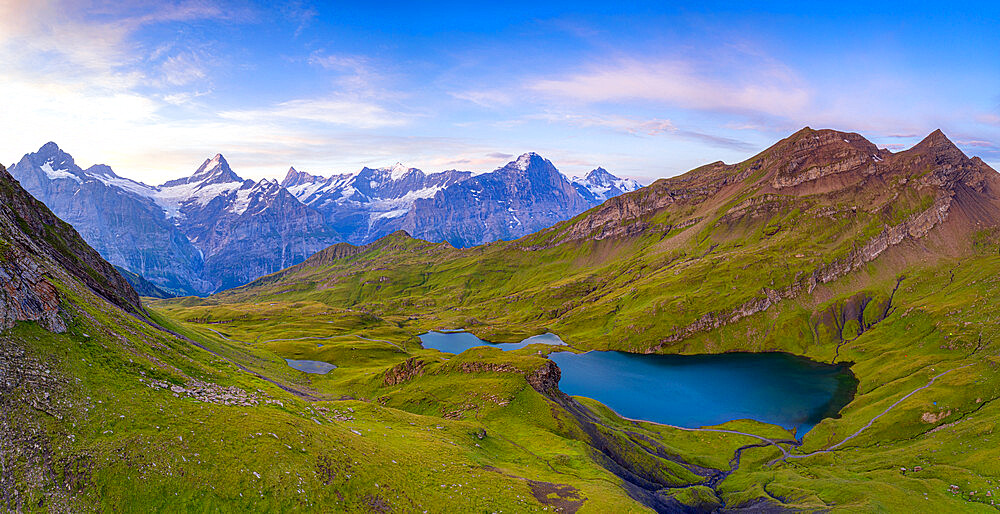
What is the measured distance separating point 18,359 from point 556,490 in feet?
160

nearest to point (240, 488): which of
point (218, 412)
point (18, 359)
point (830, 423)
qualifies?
point (218, 412)

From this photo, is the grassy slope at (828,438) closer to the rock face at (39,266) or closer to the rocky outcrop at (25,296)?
the rock face at (39,266)

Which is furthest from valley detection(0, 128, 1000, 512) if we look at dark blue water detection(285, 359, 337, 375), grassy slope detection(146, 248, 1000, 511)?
dark blue water detection(285, 359, 337, 375)

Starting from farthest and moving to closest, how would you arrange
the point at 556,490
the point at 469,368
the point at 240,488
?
the point at 469,368 < the point at 556,490 < the point at 240,488

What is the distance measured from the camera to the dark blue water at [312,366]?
130875 millimetres

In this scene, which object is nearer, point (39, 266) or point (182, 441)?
point (182, 441)

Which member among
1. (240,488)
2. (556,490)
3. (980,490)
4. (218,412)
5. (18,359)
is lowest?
(980,490)

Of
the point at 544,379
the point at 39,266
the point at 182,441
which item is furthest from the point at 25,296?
the point at 544,379

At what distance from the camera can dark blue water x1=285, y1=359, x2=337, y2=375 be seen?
131 m

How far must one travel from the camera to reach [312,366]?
445 feet

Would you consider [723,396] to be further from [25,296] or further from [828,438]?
[25,296]

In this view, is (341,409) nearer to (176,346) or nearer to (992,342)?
(176,346)

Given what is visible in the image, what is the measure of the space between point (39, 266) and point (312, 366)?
96.3m

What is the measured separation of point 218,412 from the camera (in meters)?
38.9
